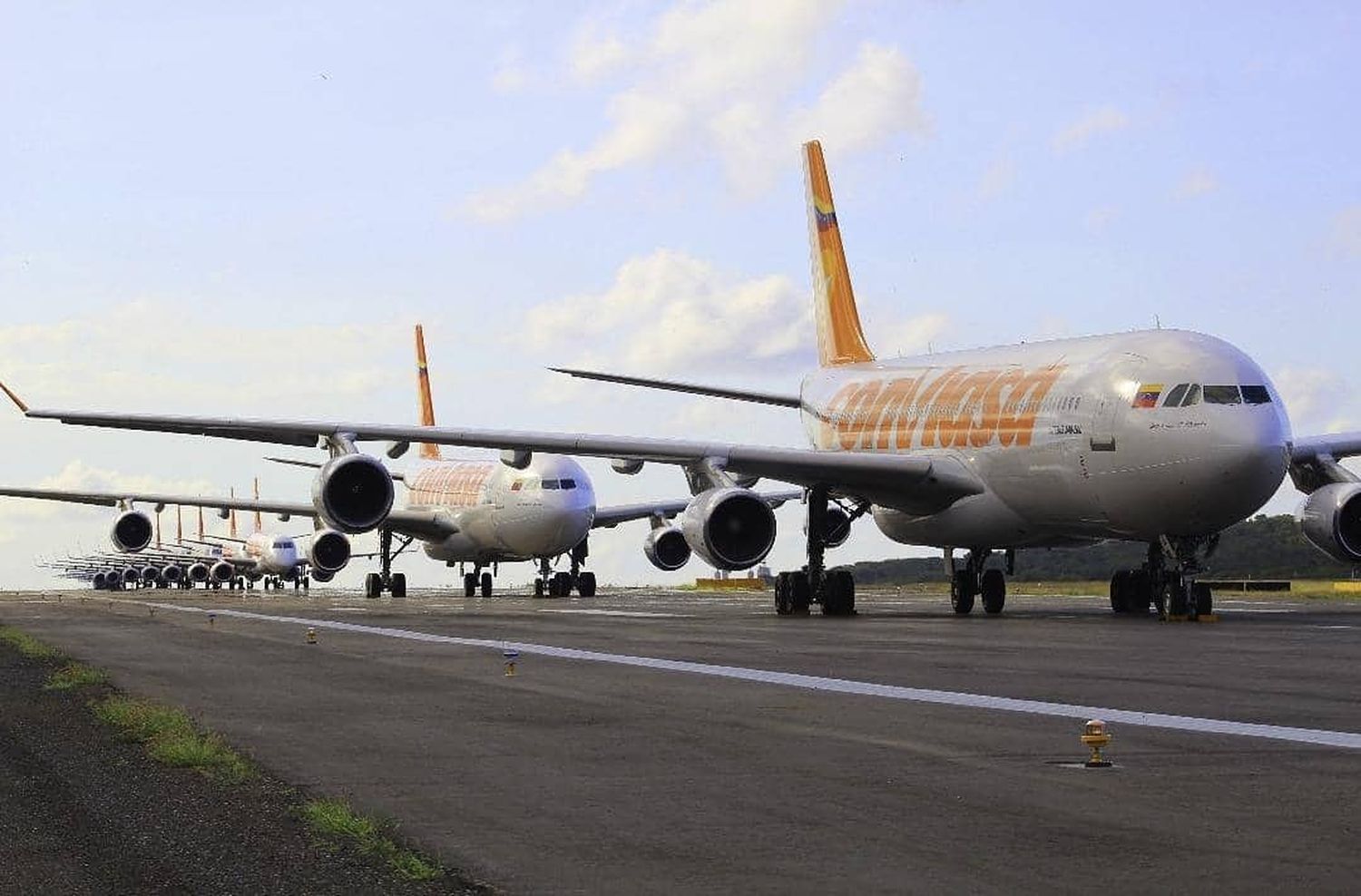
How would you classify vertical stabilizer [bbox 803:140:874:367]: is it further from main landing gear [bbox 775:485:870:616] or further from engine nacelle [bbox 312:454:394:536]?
engine nacelle [bbox 312:454:394:536]

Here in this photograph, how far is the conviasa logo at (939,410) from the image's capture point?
3138cm

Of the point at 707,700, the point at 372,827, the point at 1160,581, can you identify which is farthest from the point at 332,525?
the point at 372,827

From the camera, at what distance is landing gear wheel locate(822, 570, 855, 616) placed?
3438 centimetres

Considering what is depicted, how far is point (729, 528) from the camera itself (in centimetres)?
3331

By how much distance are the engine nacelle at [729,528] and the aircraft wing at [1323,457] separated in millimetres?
8678

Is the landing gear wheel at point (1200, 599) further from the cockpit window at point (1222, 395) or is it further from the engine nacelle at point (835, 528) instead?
the engine nacelle at point (835, 528)

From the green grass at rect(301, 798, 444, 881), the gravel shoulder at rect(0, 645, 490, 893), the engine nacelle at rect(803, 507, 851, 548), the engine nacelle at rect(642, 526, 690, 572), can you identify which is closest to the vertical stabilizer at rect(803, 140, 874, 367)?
the engine nacelle at rect(803, 507, 851, 548)

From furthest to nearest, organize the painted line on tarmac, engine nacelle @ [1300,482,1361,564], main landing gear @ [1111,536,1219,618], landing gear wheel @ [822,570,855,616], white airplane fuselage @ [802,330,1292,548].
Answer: landing gear wheel @ [822,570,855,616]
engine nacelle @ [1300,482,1361,564]
main landing gear @ [1111,536,1219,618]
white airplane fuselage @ [802,330,1292,548]
the painted line on tarmac

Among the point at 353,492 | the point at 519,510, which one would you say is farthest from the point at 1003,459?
the point at 519,510

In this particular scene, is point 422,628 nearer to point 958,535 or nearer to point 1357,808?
point 958,535

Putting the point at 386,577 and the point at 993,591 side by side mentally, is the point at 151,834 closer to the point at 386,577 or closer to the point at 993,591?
the point at 993,591

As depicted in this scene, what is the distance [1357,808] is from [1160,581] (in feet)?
72.8

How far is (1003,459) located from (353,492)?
1175cm

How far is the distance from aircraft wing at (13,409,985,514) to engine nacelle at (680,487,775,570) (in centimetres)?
92
